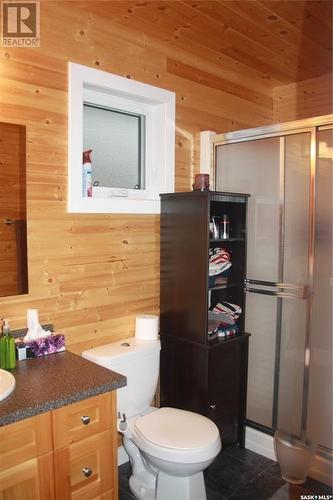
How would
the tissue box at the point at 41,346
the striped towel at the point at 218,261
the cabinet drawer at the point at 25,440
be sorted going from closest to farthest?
1. the cabinet drawer at the point at 25,440
2. the tissue box at the point at 41,346
3. the striped towel at the point at 218,261

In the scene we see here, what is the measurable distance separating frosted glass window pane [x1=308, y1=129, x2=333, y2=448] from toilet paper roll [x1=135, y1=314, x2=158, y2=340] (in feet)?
2.94

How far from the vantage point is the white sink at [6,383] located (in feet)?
4.63

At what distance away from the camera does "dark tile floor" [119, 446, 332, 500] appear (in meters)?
2.10

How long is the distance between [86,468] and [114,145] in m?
1.68

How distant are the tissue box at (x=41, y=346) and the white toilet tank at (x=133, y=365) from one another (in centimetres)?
21

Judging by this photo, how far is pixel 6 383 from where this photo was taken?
149 centimetres

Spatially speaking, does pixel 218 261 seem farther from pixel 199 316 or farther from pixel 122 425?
pixel 122 425

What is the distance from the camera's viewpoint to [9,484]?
1.35m

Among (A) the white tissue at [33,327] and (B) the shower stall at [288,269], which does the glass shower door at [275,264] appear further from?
(A) the white tissue at [33,327]

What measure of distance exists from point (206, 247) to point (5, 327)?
3.61ft

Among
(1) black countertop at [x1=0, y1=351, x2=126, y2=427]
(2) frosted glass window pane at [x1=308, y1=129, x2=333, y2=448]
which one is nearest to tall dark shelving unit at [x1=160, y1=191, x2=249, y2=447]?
(2) frosted glass window pane at [x1=308, y1=129, x2=333, y2=448]

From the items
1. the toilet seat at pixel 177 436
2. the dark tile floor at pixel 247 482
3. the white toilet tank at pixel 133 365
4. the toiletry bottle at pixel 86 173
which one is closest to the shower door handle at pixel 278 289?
the white toilet tank at pixel 133 365

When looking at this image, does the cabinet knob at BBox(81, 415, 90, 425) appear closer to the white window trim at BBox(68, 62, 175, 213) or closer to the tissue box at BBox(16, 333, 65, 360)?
the tissue box at BBox(16, 333, 65, 360)

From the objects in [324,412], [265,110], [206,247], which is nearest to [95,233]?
[206,247]
